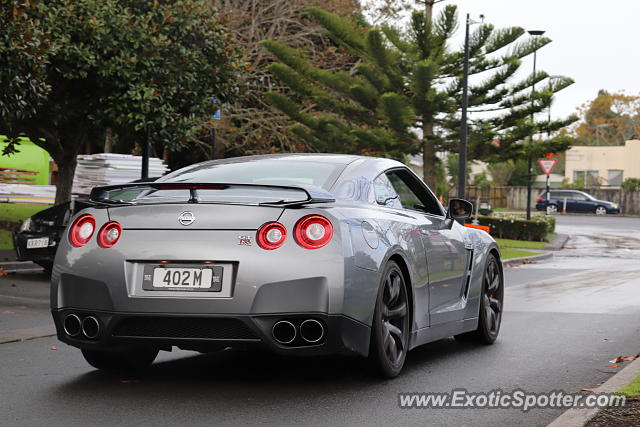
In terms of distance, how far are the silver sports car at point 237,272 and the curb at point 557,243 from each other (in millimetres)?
24179

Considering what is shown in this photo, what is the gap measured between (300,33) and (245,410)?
29.2 m

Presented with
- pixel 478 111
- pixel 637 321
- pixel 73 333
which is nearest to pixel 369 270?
pixel 73 333

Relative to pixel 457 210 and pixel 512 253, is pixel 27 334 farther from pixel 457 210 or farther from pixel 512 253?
pixel 512 253

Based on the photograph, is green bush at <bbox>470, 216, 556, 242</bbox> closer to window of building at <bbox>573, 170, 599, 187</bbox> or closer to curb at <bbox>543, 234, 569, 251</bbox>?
curb at <bbox>543, 234, 569, 251</bbox>

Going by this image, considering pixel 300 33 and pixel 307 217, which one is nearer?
pixel 307 217

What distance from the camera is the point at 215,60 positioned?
20.3m

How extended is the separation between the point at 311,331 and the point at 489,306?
126 inches

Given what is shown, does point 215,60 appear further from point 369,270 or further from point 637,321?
point 369,270

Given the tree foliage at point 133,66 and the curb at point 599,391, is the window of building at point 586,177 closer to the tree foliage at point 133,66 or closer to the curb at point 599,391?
the tree foliage at point 133,66

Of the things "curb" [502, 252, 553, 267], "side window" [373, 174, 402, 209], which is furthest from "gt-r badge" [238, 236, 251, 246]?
"curb" [502, 252, 553, 267]

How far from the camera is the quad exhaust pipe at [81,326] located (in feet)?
20.1

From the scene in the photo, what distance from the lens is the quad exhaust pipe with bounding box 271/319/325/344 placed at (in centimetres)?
590

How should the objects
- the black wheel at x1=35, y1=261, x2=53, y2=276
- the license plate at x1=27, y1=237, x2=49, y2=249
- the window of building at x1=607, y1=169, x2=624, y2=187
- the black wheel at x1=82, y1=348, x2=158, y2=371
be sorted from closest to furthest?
the black wheel at x1=82, y1=348, x2=158, y2=371 → the license plate at x1=27, y1=237, x2=49, y2=249 → the black wheel at x1=35, y1=261, x2=53, y2=276 → the window of building at x1=607, y1=169, x2=624, y2=187

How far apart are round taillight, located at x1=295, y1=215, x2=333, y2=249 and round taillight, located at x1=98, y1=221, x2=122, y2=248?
1.09 m
